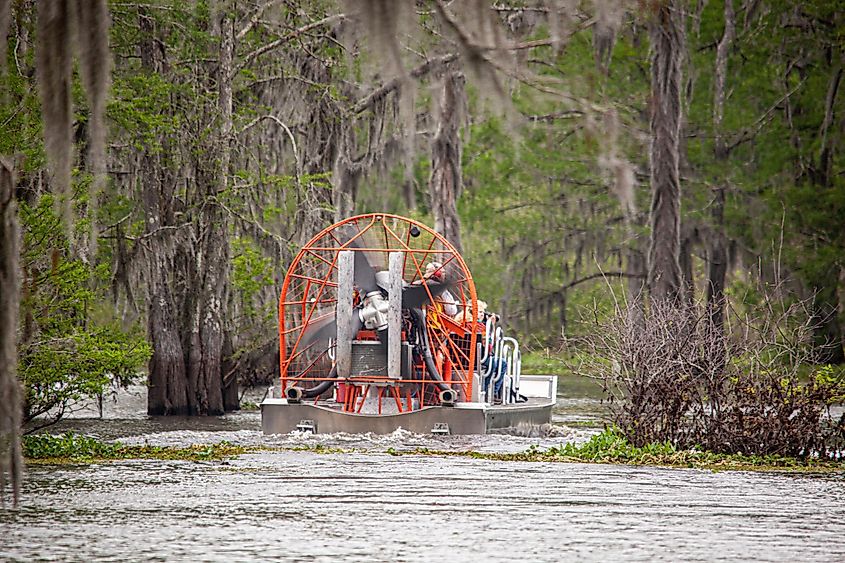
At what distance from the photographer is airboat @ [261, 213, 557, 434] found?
18906 mm

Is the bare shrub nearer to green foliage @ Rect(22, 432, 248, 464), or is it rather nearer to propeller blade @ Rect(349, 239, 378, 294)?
propeller blade @ Rect(349, 239, 378, 294)

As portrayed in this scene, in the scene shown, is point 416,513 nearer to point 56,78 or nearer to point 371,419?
point 56,78

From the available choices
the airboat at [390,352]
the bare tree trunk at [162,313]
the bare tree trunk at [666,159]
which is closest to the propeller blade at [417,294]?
the airboat at [390,352]

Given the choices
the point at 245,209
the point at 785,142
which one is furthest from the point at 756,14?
the point at 245,209

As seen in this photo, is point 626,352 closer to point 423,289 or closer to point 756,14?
point 423,289

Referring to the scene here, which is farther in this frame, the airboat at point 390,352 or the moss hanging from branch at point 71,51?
the airboat at point 390,352

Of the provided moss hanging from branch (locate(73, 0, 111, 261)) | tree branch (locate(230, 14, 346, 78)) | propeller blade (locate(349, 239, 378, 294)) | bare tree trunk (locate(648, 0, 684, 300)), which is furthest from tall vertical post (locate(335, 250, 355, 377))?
moss hanging from branch (locate(73, 0, 111, 261))

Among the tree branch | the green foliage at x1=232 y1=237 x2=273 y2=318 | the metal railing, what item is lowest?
the metal railing

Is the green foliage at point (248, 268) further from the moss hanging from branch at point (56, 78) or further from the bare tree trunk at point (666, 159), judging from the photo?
the moss hanging from branch at point (56, 78)

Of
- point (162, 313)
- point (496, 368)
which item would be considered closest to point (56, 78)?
point (496, 368)

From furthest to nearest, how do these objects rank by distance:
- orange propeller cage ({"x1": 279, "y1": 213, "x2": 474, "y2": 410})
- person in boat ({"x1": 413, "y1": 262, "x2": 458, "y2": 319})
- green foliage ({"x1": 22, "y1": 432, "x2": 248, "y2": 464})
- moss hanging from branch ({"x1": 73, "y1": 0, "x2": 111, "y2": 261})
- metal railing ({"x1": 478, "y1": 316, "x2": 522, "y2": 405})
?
metal railing ({"x1": 478, "y1": 316, "x2": 522, "y2": 405}), person in boat ({"x1": 413, "y1": 262, "x2": 458, "y2": 319}), orange propeller cage ({"x1": 279, "y1": 213, "x2": 474, "y2": 410}), green foliage ({"x1": 22, "y1": 432, "x2": 248, "y2": 464}), moss hanging from branch ({"x1": 73, "y1": 0, "x2": 111, "y2": 261})

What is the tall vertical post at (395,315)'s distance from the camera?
18.9 m

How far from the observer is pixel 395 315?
62.0ft

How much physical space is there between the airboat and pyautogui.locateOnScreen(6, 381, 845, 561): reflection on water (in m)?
2.85
